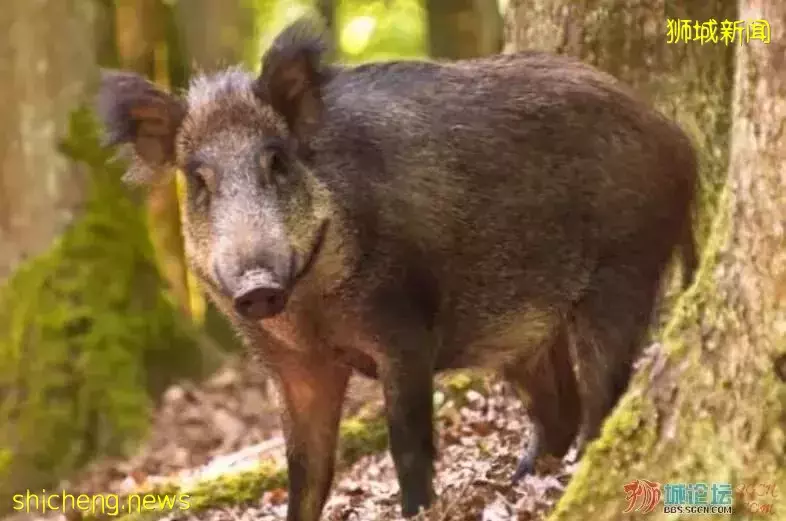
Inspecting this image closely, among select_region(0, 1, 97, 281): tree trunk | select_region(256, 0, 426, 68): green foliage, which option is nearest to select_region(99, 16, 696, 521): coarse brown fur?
select_region(0, 1, 97, 281): tree trunk

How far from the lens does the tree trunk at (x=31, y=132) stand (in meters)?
7.64

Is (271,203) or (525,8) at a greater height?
(525,8)

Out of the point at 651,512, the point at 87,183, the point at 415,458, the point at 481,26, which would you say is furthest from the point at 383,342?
the point at 481,26

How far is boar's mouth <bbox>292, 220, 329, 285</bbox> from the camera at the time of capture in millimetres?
4207

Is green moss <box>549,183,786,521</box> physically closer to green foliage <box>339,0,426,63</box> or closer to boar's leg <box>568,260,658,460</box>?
boar's leg <box>568,260,658,460</box>

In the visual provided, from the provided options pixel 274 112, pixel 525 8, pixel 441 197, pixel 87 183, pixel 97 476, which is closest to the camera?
pixel 274 112

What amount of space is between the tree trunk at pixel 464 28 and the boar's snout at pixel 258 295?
7095 millimetres

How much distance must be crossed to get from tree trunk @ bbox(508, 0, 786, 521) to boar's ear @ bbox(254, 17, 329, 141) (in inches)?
61.8

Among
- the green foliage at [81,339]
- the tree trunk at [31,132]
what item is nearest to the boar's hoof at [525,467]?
the green foliage at [81,339]

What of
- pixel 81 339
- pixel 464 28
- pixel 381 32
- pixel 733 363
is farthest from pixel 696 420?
pixel 381 32

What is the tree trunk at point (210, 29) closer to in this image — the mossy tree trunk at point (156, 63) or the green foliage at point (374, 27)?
the mossy tree trunk at point (156, 63)

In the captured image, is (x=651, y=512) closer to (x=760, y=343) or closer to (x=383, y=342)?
(x=760, y=343)

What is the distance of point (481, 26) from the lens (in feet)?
34.9

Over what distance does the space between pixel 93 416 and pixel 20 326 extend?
739mm
